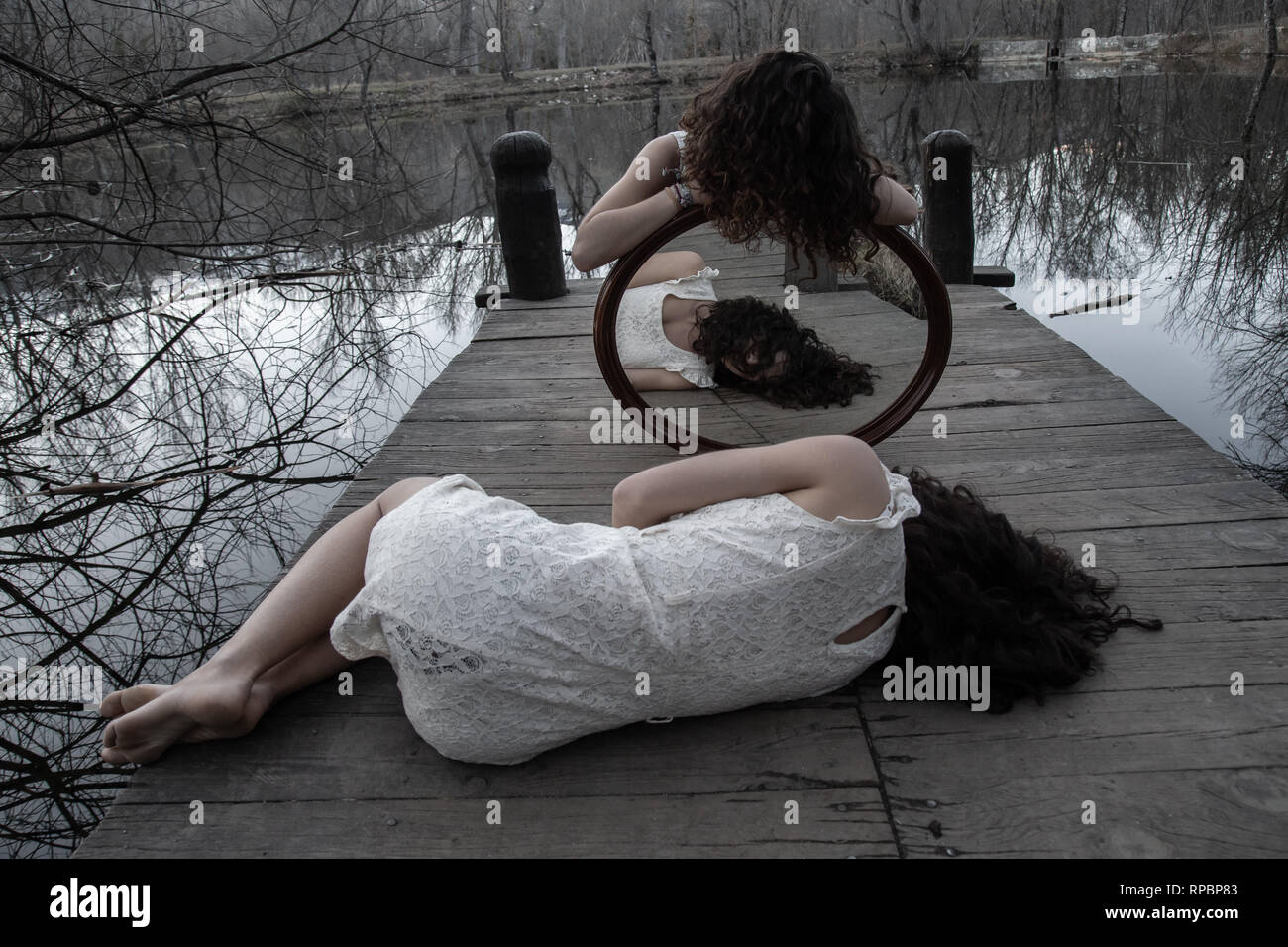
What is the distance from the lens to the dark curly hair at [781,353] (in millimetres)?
2896

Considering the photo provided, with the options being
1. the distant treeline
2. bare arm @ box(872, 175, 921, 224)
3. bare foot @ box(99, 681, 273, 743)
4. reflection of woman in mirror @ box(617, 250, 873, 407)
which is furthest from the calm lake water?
the distant treeline

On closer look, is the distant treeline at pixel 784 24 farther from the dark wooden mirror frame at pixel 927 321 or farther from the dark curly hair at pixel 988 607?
the dark curly hair at pixel 988 607

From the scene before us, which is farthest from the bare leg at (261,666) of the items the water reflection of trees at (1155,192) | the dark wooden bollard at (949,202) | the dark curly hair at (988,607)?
the dark wooden bollard at (949,202)

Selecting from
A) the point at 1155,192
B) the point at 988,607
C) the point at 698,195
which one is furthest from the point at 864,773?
the point at 1155,192

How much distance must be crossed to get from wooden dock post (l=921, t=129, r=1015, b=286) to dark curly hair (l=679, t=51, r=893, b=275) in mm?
2310

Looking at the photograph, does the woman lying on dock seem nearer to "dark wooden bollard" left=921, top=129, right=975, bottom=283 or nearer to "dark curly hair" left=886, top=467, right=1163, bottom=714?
"dark curly hair" left=886, top=467, right=1163, bottom=714

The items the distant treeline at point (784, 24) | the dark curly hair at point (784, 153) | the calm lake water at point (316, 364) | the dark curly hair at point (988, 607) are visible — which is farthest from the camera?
the distant treeline at point (784, 24)

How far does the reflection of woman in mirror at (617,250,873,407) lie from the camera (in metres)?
2.88

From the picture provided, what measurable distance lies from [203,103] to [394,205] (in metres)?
3.99

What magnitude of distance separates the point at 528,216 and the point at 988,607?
3462 mm

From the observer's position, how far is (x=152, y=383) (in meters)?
4.36

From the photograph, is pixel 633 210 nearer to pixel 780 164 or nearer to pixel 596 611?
pixel 780 164

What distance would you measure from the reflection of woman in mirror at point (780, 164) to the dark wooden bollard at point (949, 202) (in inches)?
85.8
